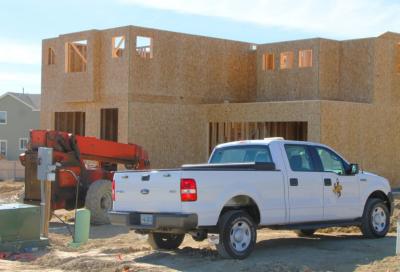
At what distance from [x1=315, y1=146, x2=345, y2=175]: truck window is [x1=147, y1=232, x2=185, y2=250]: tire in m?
2.90

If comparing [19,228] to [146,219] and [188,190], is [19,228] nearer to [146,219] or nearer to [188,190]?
[146,219]

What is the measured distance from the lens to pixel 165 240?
12.9m

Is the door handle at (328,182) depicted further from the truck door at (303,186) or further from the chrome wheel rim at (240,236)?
the chrome wheel rim at (240,236)

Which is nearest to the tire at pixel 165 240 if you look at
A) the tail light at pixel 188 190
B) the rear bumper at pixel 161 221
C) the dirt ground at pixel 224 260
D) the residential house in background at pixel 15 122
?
the dirt ground at pixel 224 260

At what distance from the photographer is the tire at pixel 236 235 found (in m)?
11.3

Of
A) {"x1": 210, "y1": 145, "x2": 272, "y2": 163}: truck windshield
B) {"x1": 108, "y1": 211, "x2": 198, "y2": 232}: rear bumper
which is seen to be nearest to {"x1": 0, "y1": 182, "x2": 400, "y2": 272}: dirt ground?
{"x1": 108, "y1": 211, "x2": 198, "y2": 232}: rear bumper

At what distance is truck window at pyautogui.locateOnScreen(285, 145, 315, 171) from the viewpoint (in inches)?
500

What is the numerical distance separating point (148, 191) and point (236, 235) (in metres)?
1.54

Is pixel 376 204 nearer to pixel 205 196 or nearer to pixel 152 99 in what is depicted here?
pixel 205 196

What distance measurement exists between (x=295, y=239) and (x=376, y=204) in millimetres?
1689

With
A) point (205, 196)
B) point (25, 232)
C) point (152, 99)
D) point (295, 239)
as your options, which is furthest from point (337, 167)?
point (152, 99)

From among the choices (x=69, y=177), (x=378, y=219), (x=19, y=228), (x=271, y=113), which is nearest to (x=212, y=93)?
(x=271, y=113)

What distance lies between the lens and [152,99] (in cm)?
2698

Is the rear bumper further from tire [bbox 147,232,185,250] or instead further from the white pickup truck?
tire [bbox 147,232,185,250]
